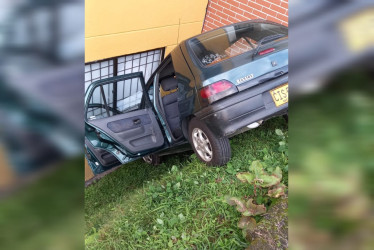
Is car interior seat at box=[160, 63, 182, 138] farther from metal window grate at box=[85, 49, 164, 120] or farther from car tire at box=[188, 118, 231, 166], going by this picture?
metal window grate at box=[85, 49, 164, 120]

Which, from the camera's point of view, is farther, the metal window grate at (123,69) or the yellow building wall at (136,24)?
the metal window grate at (123,69)

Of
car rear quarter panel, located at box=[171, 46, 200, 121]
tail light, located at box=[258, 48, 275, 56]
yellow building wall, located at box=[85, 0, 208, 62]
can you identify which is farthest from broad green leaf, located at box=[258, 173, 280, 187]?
yellow building wall, located at box=[85, 0, 208, 62]

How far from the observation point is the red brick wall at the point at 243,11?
5957mm

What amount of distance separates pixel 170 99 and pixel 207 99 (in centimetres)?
175

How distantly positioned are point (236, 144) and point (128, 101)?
14.1ft

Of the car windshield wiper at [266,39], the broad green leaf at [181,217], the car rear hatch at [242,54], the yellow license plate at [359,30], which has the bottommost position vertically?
the broad green leaf at [181,217]

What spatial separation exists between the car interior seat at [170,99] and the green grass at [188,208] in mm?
737

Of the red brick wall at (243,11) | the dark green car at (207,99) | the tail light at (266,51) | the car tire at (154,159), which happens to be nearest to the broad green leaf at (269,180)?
the dark green car at (207,99)

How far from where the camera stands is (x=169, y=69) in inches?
202

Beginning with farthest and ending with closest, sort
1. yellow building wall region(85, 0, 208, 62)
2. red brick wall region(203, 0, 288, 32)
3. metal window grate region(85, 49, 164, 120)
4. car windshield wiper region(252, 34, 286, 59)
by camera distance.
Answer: metal window grate region(85, 49, 164, 120) < yellow building wall region(85, 0, 208, 62) < red brick wall region(203, 0, 288, 32) < car windshield wiper region(252, 34, 286, 59)

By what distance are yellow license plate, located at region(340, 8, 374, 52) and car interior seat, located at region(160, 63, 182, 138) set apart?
14.8ft

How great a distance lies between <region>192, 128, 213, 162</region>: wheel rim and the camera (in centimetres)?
396

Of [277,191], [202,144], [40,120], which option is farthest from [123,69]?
[40,120]

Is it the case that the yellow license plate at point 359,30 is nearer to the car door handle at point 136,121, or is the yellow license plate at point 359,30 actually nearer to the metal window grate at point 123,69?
the car door handle at point 136,121
